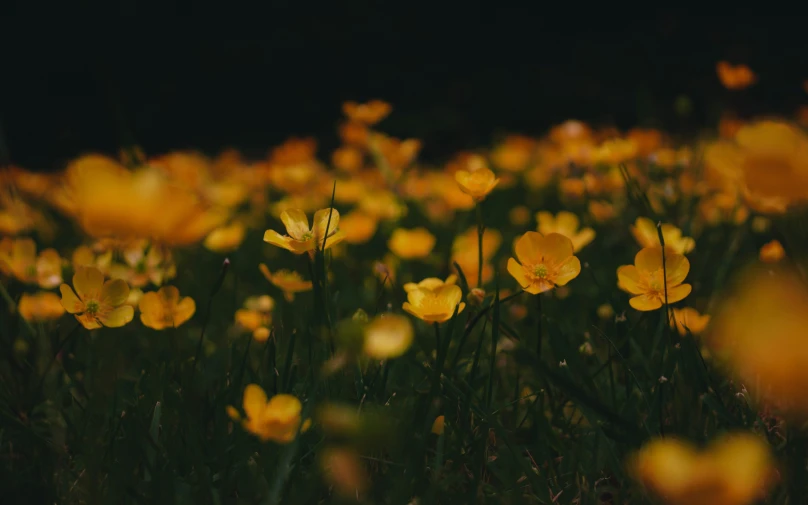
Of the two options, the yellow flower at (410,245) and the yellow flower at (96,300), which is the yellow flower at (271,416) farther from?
the yellow flower at (410,245)

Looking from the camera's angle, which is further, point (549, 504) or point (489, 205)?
point (489, 205)

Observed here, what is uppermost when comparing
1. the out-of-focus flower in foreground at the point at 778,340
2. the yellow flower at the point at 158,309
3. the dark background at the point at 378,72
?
the out-of-focus flower in foreground at the point at 778,340

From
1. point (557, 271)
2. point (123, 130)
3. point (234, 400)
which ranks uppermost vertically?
point (123, 130)

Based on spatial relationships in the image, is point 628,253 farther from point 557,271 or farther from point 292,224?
point 292,224

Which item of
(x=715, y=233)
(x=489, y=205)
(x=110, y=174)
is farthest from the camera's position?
(x=489, y=205)

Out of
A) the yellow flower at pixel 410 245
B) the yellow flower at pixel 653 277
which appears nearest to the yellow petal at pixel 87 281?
the yellow flower at pixel 410 245

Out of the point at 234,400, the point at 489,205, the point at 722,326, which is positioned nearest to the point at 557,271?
the point at 722,326

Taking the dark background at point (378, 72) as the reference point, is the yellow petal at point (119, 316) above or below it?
above
